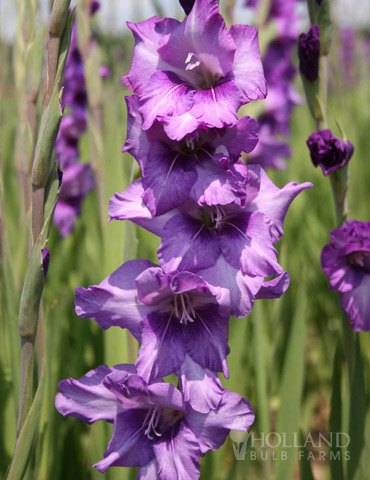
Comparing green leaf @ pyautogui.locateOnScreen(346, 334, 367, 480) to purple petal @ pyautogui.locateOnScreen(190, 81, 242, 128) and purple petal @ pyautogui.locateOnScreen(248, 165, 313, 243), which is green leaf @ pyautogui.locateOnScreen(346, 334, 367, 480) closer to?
purple petal @ pyautogui.locateOnScreen(248, 165, 313, 243)

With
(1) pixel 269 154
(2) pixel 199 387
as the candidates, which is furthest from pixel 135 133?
(1) pixel 269 154

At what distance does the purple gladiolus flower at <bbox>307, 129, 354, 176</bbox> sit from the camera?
2.59 ft

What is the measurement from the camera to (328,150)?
0.79 m

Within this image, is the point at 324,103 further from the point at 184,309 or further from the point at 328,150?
the point at 184,309

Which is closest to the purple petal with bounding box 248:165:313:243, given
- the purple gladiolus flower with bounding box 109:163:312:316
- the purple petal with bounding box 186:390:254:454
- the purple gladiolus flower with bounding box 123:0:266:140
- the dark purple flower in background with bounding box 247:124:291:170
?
the purple gladiolus flower with bounding box 109:163:312:316

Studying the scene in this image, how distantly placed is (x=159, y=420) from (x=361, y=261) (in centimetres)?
41

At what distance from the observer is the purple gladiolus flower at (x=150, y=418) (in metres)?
0.59

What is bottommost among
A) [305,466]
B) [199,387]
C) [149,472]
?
[305,466]

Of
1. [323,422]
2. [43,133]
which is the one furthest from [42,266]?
[323,422]

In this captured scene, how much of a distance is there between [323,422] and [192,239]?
1.47 meters

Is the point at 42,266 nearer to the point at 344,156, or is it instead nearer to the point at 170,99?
the point at 170,99

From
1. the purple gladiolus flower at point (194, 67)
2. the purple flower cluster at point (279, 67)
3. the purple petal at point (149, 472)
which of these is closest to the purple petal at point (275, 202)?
the purple gladiolus flower at point (194, 67)

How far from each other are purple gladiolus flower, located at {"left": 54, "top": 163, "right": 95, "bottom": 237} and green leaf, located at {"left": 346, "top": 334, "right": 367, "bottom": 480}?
1.28 metres

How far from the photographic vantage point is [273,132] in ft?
8.38
